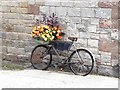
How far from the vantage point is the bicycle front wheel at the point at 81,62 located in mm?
7723

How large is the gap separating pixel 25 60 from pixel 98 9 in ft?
7.52

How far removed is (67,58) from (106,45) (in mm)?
995

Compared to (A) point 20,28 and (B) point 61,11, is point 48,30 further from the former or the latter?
(A) point 20,28

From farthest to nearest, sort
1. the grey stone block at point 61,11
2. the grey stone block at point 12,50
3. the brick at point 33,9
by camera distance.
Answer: the grey stone block at point 12,50
the brick at point 33,9
the grey stone block at point 61,11

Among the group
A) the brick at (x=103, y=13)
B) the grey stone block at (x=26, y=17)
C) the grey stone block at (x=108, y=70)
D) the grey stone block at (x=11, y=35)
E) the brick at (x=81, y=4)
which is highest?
the brick at (x=81, y=4)

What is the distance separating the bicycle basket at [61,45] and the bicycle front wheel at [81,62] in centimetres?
21

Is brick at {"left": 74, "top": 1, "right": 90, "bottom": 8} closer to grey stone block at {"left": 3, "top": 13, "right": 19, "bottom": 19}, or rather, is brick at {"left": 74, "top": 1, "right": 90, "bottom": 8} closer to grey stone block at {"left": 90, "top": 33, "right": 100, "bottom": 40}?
grey stone block at {"left": 90, "top": 33, "right": 100, "bottom": 40}

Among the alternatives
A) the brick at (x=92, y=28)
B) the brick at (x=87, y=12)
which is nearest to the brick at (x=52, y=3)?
the brick at (x=87, y=12)

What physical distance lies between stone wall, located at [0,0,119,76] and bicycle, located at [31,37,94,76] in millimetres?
165

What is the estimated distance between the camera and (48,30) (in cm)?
785

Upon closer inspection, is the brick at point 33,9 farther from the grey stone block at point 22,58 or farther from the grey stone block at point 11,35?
the grey stone block at point 22,58

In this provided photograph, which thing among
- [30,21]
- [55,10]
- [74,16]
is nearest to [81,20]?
[74,16]

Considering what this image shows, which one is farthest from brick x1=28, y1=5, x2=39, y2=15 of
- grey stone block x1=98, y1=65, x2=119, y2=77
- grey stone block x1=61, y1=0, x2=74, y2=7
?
grey stone block x1=98, y1=65, x2=119, y2=77

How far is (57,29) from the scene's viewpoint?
7.89 m
